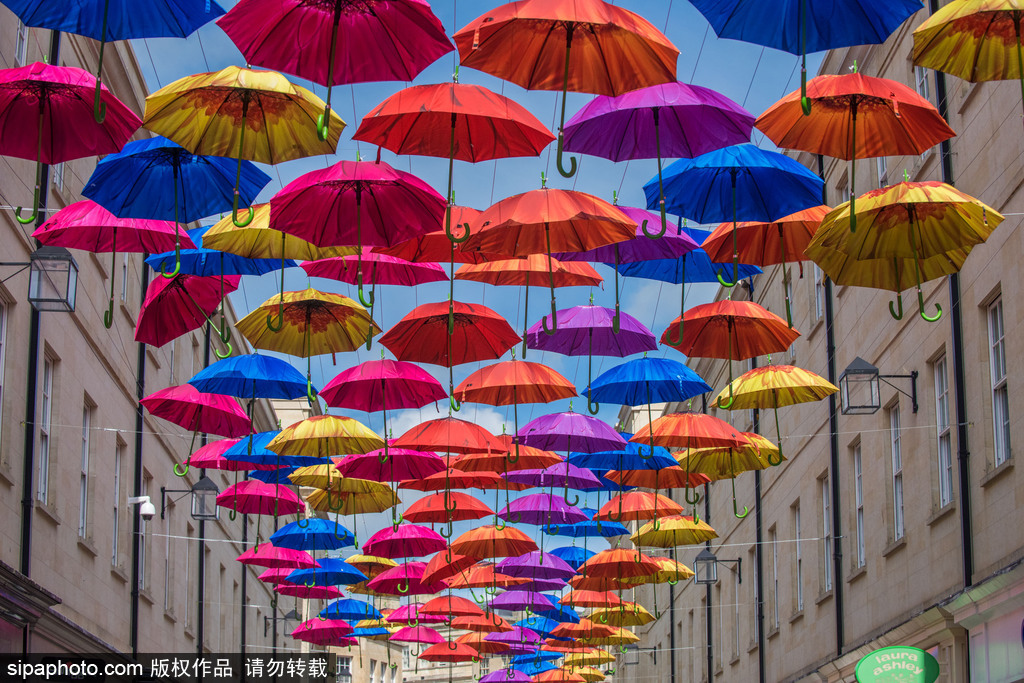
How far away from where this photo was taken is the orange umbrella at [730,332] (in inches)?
649

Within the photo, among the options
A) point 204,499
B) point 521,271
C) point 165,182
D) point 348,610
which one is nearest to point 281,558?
point 204,499

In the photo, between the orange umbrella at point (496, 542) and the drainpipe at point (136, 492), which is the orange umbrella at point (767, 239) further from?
the drainpipe at point (136, 492)

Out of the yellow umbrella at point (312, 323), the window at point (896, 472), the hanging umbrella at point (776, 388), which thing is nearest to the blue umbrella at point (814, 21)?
the hanging umbrella at point (776, 388)

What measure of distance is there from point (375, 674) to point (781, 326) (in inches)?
2635

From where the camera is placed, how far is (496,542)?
24375 mm

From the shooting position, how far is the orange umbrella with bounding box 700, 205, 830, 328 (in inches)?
567

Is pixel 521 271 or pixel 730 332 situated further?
pixel 730 332

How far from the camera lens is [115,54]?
24594mm

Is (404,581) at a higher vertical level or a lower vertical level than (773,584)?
lower

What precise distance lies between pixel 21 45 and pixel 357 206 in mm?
7928

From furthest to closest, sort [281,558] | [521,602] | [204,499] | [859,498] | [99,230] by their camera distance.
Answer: [521,602] → [281,558] → [204,499] → [859,498] → [99,230]

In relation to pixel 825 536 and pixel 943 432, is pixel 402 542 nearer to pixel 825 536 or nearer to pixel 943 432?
pixel 825 536

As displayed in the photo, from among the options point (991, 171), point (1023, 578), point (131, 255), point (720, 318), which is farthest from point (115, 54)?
point (1023, 578)

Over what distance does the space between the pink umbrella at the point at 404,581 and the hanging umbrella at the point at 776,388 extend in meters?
12.4
